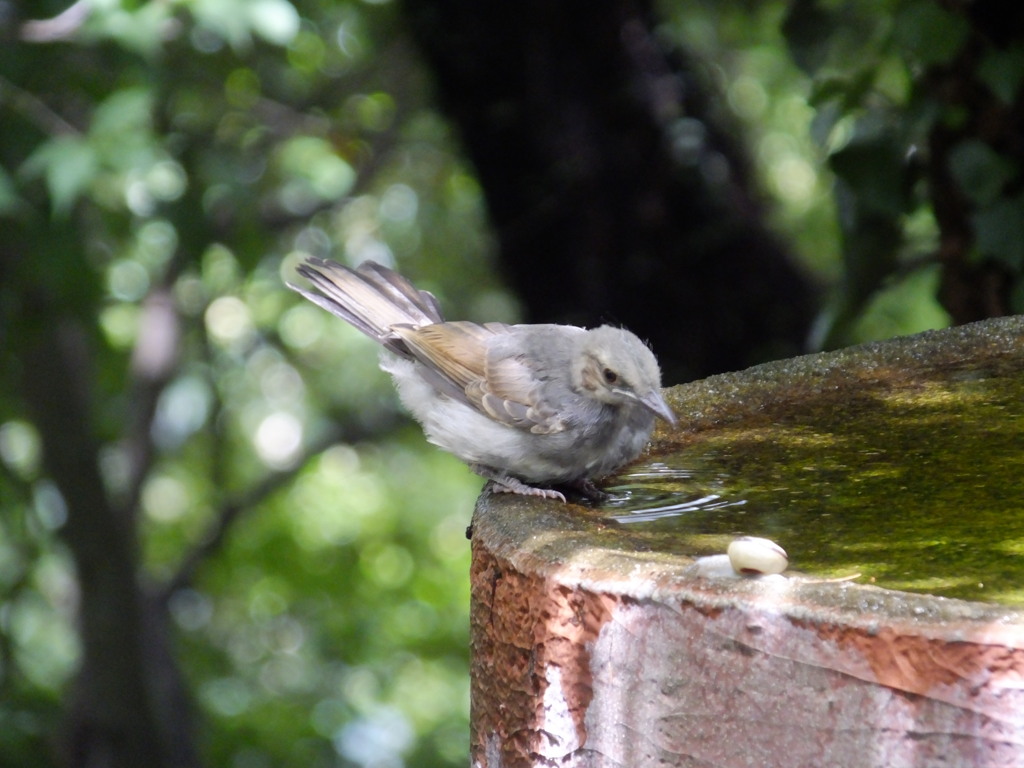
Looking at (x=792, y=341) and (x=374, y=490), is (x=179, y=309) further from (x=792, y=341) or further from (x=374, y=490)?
(x=374, y=490)

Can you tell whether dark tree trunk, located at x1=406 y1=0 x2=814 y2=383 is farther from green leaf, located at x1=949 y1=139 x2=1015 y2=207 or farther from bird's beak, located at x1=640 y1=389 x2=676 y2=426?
bird's beak, located at x1=640 y1=389 x2=676 y2=426

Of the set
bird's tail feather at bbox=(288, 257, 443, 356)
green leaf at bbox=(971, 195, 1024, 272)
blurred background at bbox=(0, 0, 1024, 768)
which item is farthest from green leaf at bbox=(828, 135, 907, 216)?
bird's tail feather at bbox=(288, 257, 443, 356)

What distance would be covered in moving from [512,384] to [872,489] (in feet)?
3.95

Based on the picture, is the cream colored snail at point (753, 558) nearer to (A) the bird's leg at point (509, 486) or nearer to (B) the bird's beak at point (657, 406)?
(A) the bird's leg at point (509, 486)

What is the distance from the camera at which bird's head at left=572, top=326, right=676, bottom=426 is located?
3482 millimetres

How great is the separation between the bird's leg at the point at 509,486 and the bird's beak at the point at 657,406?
1.08 ft

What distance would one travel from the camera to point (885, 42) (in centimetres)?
475

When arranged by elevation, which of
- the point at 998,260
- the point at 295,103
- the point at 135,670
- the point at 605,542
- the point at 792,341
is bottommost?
the point at 605,542

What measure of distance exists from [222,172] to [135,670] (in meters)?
3.48

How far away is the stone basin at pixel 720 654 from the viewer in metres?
1.85

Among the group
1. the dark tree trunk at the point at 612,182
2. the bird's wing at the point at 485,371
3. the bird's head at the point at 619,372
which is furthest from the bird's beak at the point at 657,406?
the dark tree trunk at the point at 612,182

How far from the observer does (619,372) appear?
3564mm

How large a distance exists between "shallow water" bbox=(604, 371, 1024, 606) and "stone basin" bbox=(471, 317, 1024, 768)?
18mm

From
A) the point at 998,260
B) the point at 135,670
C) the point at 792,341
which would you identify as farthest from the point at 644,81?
the point at 135,670
